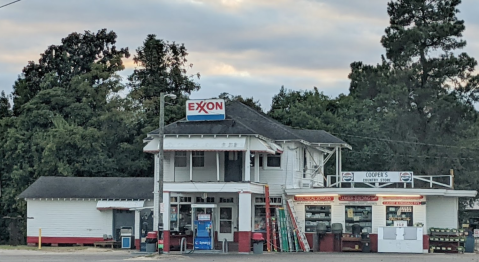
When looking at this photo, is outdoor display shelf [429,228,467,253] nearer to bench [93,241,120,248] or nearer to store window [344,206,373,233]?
store window [344,206,373,233]

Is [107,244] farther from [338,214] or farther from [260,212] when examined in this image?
[338,214]

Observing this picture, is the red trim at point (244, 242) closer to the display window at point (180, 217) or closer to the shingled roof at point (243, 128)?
the display window at point (180, 217)

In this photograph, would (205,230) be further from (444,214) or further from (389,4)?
(389,4)

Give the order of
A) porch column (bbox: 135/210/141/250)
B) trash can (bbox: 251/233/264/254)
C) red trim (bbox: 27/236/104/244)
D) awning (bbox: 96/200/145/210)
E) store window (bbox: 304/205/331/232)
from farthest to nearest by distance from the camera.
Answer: red trim (bbox: 27/236/104/244), awning (bbox: 96/200/145/210), porch column (bbox: 135/210/141/250), store window (bbox: 304/205/331/232), trash can (bbox: 251/233/264/254)

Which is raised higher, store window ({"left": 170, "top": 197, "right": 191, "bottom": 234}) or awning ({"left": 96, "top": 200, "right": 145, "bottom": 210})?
awning ({"left": 96, "top": 200, "right": 145, "bottom": 210})

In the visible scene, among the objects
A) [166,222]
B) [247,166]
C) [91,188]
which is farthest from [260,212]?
[91,188]

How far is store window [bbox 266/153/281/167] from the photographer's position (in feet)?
161

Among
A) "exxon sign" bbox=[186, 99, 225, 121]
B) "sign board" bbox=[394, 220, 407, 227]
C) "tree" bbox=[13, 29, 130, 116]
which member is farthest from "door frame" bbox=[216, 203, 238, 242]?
"tree" bbox=[13, 29, 130, 116]

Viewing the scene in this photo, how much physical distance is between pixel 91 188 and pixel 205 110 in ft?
33.1

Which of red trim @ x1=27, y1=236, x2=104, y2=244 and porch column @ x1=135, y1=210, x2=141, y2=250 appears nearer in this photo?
porch column @ x1=135, y1=210, x2=141, y2=250

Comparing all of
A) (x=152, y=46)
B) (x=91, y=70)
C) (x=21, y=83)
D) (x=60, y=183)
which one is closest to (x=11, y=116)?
(x=21, y=83)

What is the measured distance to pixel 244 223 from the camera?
144 feet

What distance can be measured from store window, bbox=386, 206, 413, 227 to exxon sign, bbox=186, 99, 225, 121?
11.0 meters

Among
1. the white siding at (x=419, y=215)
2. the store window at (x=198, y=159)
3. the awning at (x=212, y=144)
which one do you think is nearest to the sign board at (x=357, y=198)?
the white siding at (x=419, y=215)
